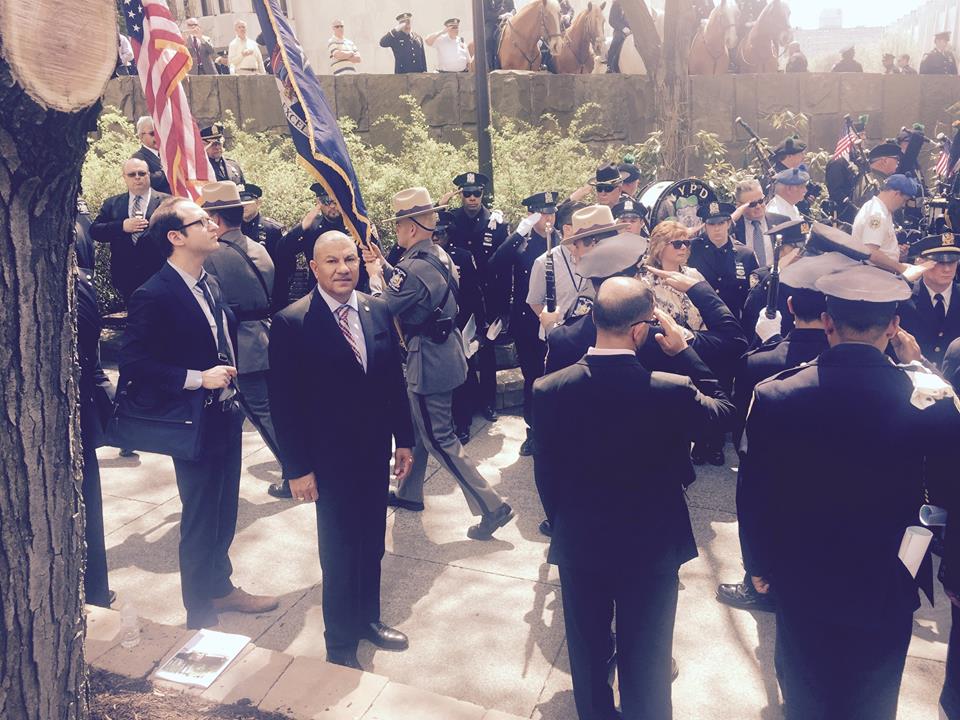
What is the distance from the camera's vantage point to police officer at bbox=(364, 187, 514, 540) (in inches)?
210

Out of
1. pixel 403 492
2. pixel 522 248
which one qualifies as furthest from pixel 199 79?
pixel 403 492

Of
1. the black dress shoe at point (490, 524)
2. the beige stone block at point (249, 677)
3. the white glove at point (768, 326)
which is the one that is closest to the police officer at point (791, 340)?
the white glove at point (768, 326)

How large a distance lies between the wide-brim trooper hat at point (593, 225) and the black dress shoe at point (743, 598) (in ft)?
7.03

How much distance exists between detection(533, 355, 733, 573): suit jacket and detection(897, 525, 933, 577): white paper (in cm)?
71

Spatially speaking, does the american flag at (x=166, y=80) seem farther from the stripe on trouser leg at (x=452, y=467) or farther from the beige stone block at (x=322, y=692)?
the beige stone block at (x=322, y=692)

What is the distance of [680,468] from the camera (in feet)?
10.8

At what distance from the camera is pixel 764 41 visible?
16625mm

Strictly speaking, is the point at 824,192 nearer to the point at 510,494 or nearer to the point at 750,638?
the point at 510,494

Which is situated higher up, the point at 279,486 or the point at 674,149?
the point at 674,149

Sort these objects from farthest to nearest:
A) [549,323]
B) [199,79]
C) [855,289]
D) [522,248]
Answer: [199,79] < [522,248] < [549,323] < [855,289]

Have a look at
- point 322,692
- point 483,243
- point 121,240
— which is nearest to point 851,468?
point 322,692

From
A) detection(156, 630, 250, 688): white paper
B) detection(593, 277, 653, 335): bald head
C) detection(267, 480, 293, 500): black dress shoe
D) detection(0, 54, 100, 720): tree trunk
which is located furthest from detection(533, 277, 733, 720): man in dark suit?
detection(267, 480, 293, 500): black dress shoe

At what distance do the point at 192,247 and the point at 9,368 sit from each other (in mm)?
1965

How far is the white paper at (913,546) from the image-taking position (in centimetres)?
281
